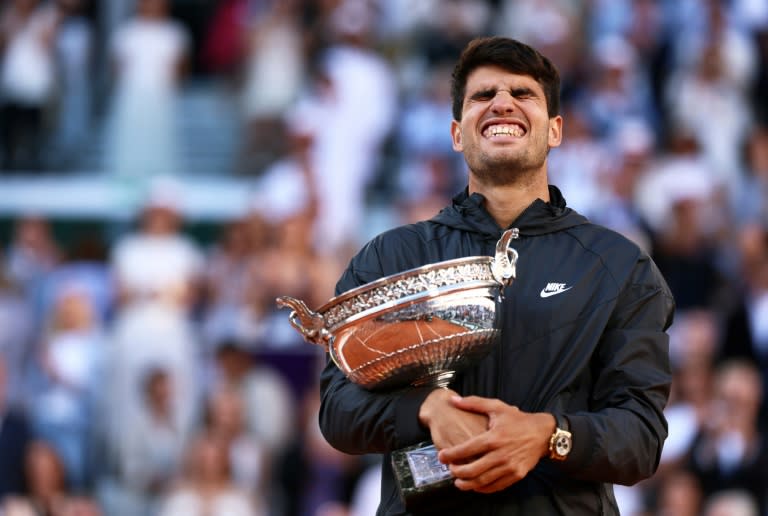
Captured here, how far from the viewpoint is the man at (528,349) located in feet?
9.72

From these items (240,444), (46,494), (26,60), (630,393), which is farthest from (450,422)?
(26,60)

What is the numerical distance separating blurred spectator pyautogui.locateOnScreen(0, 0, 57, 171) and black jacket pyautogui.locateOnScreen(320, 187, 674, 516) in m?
8.74

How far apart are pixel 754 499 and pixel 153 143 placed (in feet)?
18.9

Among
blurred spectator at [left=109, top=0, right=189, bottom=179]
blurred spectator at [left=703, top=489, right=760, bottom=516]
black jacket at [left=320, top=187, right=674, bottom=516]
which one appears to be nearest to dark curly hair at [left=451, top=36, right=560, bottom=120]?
black jacket at [left=320, top=187, right=674, bottom=516]

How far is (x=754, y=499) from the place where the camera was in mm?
7094

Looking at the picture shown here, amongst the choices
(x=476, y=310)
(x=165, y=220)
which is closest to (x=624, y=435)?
(x=476, y=310)

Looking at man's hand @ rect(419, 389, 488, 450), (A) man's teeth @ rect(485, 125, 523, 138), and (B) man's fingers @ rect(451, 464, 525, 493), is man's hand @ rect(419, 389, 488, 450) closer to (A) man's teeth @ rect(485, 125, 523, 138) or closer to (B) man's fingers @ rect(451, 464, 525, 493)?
(B) man's fingers @ rect(451, 464, 525, 493)

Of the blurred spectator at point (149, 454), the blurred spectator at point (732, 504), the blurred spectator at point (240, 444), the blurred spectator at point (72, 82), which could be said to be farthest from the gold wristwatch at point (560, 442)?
the blurred spectator at point (72, 82)

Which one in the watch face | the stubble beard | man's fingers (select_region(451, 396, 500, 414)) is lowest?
the watch face

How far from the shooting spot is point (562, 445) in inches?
116

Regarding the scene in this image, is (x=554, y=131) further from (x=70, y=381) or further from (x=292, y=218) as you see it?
(x=70, y=381)

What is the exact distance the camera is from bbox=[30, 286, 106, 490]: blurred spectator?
29.0 ft

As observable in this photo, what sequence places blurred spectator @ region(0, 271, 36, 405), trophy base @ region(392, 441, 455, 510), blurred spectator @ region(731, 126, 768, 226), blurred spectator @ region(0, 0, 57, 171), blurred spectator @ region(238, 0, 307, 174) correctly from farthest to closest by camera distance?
blurred spectator @ region(0, 0, 57, 171) < blurred spectator @ region(238, 0, 307, 174) < blurred spectator @ region(0, 271, 36, 405) < blurred spectator @ region(731, 126, 768, 226) < trophy base @ region(392, 441, 455, 510)

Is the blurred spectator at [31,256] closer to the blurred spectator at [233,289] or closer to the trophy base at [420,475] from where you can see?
the blurred spectator at [233,289]
